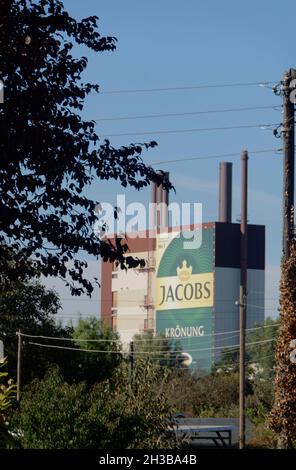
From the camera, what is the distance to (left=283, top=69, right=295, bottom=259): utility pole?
29562 millimetres

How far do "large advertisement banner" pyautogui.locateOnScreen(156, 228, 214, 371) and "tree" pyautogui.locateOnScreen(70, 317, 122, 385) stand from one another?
72369mm

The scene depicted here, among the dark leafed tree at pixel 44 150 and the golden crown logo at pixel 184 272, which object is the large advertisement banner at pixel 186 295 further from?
the dark leafed tree at pixel 44 150

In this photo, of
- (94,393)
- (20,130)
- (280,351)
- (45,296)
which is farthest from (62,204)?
(45,296)

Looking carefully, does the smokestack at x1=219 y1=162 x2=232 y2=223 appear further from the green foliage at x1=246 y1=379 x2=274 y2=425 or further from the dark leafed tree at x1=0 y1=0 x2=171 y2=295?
the dark leafed tree at x1=0 y1=0 x2=171 y2=295

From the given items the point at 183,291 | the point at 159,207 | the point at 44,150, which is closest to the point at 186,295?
the point at 183,291

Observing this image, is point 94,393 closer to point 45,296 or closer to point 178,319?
point 45,296

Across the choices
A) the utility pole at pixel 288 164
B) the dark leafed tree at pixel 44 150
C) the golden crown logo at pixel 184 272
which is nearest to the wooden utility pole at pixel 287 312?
the utility pole at pixel 288 164

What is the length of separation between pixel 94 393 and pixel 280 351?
8.78 meters

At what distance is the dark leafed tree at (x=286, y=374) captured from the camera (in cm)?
2981

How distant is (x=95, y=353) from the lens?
8338cm

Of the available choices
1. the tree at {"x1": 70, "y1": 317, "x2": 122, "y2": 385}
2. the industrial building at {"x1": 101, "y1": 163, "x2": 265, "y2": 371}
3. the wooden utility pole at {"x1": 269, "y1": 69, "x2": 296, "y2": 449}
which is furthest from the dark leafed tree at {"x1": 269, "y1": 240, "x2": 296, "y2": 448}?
the industrial building at {"x1": 101, "y1": 163, "x2": 265, "y2": 371}

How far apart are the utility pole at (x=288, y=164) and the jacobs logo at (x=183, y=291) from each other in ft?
498

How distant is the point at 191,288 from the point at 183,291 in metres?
2.11

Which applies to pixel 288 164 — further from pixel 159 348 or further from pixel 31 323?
pixel 159 348
